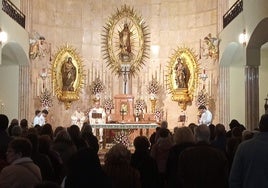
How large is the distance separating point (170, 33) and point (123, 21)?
89.0 inches

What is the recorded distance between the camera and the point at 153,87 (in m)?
23.3

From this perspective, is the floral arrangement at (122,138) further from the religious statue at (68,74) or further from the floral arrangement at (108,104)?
the religious statue at (68,74)

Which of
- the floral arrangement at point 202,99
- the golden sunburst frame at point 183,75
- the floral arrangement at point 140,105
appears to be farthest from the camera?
the floral arrangement at point 140,105

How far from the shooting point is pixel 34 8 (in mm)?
22297

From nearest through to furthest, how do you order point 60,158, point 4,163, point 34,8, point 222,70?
point 4,163
point 60,158
point 222,70
point 34,8

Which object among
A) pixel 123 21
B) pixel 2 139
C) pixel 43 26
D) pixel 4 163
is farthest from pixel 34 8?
pixel 4 163

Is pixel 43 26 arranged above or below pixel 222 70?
above

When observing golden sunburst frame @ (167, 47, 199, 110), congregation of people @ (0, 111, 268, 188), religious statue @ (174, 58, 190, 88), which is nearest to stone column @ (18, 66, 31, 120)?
golden sunburst frame @ (167, 47, 199, 110)

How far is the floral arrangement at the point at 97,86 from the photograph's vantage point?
23.0 metres

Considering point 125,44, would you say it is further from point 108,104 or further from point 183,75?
point 183,75

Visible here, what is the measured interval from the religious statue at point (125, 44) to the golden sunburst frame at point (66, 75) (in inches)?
84.8

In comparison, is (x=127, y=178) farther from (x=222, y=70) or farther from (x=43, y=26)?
(x=43, y=26)

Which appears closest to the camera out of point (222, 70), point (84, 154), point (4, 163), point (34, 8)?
point (84, 154)

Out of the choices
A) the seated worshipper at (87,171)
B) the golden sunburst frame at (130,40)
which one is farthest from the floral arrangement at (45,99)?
the seated worshipper at (87,171)
